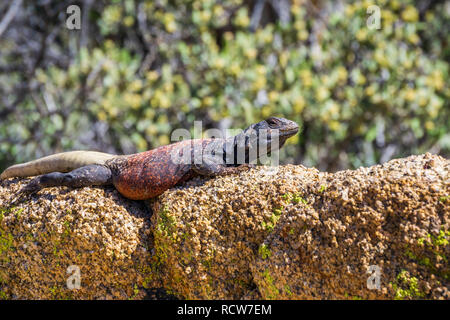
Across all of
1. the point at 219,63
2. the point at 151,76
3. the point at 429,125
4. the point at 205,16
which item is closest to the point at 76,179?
the point at 219,63

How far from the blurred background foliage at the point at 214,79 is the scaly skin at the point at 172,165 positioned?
4.97 metres

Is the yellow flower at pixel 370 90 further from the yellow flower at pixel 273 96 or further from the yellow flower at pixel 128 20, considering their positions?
the yellow flower at pixel 128 20

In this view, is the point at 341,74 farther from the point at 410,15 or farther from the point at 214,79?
the point at 214,79

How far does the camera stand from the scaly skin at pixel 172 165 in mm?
3861

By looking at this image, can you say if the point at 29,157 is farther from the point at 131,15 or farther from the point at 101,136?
the point at 131,15

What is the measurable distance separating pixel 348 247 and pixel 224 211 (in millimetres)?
900

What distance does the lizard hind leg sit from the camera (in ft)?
13.0

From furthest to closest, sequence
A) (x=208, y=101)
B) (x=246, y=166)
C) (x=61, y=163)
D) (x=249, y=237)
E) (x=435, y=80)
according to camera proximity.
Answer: (x=435, y=80) → (x=208, y=101) → (x=61, y=163) → (x=246, y=166) → (x=249, y=237)

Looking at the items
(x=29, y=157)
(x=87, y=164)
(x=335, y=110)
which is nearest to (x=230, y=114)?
(x=335, y=110)

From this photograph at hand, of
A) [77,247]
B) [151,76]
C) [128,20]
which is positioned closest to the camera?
[77,247]

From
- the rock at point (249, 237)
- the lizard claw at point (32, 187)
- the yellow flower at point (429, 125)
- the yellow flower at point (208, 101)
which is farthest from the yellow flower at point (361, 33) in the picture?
the lizard claw at point (32, 187)

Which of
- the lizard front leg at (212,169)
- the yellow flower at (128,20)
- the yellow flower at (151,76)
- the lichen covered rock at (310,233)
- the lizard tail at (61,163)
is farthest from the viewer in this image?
the yellow flower at (128,20)

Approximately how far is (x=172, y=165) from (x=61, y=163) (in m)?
1.15

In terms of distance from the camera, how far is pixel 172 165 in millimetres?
3891
